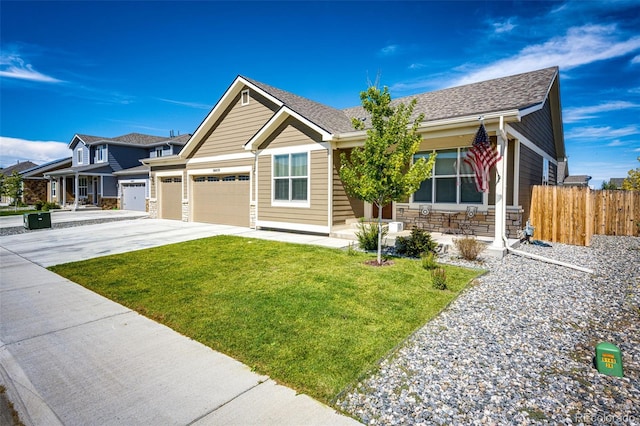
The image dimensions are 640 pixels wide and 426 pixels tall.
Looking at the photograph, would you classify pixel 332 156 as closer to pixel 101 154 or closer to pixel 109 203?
pixel 109 203

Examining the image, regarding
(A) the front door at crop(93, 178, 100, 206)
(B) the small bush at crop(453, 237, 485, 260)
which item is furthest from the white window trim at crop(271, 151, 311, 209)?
(A) the front door at crop(93, 178, 100, 206)

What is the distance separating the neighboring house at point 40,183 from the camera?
3488 cm

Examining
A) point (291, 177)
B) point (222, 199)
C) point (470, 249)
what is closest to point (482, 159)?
point (470, 249)

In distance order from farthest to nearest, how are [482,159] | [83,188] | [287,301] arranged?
1. [83,188]
2. [482,159]
3. [287,301]

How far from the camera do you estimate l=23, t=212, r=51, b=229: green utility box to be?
14.8 m

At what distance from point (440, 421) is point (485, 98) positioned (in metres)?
11.1

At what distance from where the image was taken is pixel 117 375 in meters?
3.21

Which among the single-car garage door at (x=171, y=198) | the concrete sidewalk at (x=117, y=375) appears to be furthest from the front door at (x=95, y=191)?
the concrete sidewalk at (x=117, y=375)

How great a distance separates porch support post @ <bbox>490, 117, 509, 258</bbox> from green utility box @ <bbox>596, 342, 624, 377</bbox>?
5330mm

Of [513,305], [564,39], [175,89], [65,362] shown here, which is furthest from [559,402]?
[175,89]

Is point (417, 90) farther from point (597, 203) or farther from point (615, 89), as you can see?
point (615, 89)

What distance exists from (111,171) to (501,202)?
32031 mm

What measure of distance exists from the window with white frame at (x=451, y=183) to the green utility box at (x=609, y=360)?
24.5 feet

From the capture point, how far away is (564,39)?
1154 centimetres
